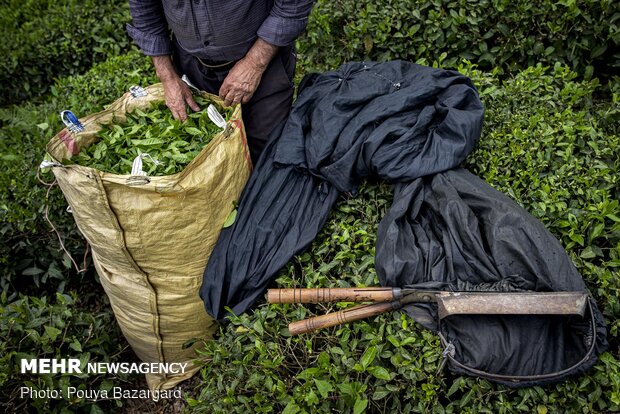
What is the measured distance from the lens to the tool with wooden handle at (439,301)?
1.65 m

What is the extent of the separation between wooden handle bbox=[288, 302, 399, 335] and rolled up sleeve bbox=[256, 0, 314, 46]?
1171 millimetres

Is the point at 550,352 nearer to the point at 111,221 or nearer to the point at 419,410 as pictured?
the point at 419,410

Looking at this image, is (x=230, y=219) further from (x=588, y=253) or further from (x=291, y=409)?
(x=588, y=253)

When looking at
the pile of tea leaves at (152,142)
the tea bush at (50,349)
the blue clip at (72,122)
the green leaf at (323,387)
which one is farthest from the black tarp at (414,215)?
the blue clip at (72,122)

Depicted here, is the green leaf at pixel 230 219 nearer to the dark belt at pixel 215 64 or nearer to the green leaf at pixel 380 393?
the dark belt at pixel 215 64

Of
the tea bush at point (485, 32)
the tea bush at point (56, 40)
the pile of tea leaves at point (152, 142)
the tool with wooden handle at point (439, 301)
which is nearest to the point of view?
the tool with wooden handle at point (439, 301)

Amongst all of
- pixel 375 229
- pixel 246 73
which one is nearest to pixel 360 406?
pixel 375 229

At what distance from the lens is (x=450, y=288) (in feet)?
5.92

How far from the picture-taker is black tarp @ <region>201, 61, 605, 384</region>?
175 centimetres

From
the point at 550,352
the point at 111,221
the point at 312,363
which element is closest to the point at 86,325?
the point at 111,221

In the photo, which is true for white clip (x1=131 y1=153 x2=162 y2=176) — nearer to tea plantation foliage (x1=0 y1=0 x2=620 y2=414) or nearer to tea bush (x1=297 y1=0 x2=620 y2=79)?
tea plantation foliage (x1=0 y1=0 x2=620 y2=414)

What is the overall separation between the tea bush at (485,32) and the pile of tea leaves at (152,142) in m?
1.24

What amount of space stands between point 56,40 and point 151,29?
195cm

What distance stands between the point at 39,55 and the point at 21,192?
169 cm
